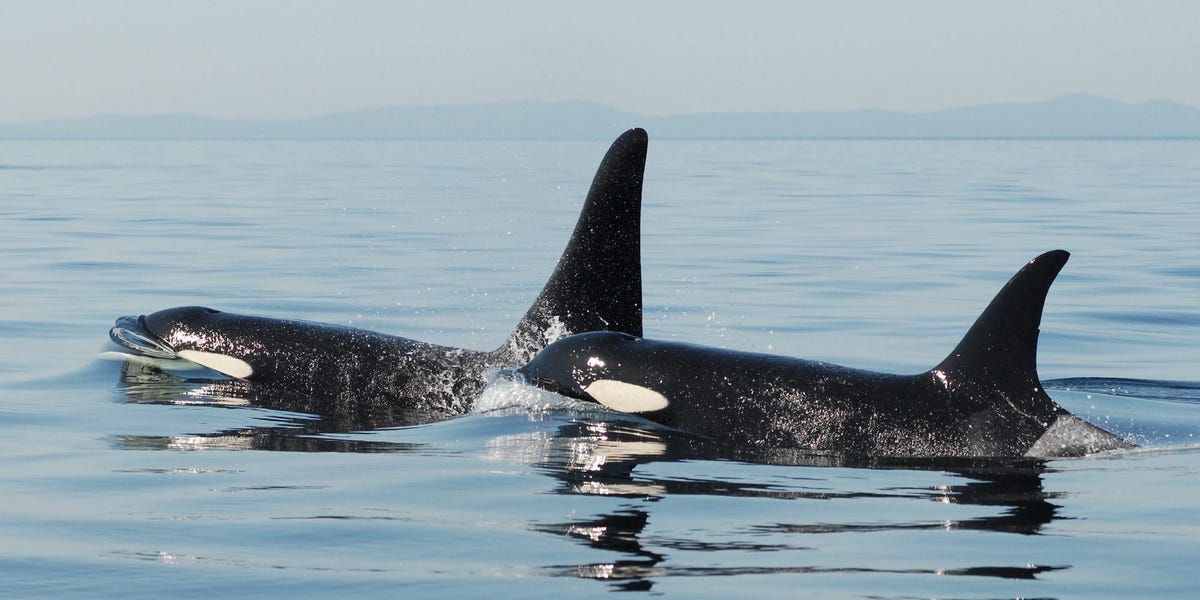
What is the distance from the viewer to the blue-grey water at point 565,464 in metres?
5.57

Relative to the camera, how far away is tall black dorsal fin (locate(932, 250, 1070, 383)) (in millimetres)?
7652

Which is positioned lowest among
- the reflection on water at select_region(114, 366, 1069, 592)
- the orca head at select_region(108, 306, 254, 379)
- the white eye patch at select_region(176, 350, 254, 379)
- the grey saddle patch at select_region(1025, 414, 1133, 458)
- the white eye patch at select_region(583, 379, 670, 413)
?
the reflection on water at select_region(114, 366, 1069, 592)

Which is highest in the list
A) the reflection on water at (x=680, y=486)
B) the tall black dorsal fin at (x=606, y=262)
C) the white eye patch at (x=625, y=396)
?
the tall black dorsal fin at (x=606, y=262)

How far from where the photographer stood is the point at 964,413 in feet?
26.3

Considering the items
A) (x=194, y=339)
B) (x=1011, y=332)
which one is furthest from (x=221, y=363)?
(x=1011, y=332)

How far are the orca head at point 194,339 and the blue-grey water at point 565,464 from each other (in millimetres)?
319

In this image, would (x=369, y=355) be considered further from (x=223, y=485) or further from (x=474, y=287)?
(x=474, y=287)

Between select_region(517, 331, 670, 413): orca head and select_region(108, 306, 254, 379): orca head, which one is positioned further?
select_region(108, 306, 254, 379): orca head

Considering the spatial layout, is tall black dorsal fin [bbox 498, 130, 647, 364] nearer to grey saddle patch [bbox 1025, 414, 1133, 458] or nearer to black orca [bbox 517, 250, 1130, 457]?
black orca [bbox 517, 250, 1130, 457]

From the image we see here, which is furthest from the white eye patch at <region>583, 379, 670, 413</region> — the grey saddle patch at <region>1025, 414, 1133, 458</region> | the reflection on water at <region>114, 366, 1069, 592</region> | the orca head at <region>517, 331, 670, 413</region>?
the grey saddle patch at <region>1025, 414, 1133, 458</region>

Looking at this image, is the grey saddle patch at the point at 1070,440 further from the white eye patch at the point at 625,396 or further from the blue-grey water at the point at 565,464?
the white eye patch at the point at 625,396

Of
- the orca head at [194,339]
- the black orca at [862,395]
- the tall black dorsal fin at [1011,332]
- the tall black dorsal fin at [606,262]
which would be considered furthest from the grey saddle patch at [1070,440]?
the orca head at [194,339]

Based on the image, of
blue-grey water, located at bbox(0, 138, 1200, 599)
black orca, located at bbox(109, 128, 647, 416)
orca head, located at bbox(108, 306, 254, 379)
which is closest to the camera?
blue-grey water, located at bbox(0, 138, 1200, 599)

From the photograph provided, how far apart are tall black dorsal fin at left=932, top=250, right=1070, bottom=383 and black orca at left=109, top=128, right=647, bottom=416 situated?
2778mm
